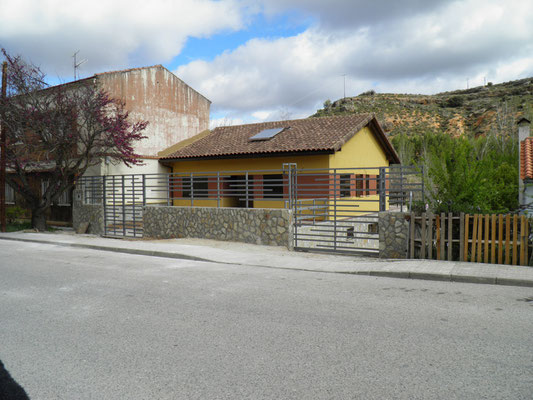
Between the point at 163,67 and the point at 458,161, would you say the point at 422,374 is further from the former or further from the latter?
the point at 163,67

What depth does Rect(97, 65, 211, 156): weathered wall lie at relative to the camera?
2184 centimetres

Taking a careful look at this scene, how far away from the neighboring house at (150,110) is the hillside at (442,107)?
36.7m

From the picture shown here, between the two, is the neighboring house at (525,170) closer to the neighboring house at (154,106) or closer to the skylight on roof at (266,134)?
the skylight on roof at (266,134)

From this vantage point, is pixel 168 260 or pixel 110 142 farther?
pixel 110 142

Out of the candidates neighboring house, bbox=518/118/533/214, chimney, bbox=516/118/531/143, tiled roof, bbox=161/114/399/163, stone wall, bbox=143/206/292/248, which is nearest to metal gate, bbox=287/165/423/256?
stone wall, bbox=143/206/292/248

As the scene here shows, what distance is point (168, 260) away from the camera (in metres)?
10.9

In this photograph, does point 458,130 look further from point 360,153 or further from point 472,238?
point 472,238

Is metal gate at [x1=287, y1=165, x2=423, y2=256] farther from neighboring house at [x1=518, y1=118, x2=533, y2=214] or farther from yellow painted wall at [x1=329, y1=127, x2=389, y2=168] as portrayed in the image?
neighboring house at [x1=518, y1=118, x2=533, y2=214]

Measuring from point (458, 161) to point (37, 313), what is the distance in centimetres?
924

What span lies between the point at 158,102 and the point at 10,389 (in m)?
21.9

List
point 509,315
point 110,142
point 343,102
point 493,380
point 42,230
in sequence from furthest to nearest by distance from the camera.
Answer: point 343,102, point 42,230, point 110,142, point 509,315, point 493,380

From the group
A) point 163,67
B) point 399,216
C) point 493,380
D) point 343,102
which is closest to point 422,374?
point 493,380

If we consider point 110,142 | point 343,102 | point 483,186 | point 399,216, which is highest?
point 343,102

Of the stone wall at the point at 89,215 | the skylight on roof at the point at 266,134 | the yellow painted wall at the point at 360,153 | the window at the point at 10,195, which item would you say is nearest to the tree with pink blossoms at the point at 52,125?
the stone wall at the point at 89,215
